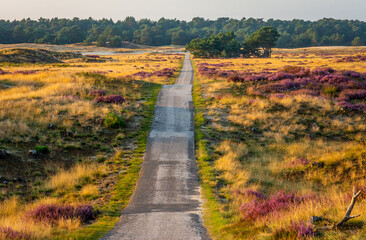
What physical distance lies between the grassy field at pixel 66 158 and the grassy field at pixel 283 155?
3666 mm

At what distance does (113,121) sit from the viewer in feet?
64.0

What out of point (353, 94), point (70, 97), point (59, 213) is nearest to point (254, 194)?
point (59, 213)

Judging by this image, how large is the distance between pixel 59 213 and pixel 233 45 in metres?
105

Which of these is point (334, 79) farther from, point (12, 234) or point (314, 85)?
point (12, 234)

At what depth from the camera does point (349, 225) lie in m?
6.02

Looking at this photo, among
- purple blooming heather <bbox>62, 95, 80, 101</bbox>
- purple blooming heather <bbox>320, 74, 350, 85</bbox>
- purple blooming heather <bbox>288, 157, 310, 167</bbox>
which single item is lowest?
purple blooming heather <bbox>288, 157, 310, 167</bbox>

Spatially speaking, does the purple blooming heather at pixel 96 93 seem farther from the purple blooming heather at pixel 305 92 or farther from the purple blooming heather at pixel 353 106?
the purple blooming heather at pixel 353 106

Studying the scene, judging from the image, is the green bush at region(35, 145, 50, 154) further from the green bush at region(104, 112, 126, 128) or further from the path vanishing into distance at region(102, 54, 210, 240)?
the green bush at region(104, 112, 126, 128)

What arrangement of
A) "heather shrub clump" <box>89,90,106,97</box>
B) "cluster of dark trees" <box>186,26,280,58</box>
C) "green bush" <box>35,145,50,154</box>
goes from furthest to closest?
"cluster of dark trees" <box>186,26,280,58</box>
"heather shrub clump" <box>89,90,106,97</box>
"green bush" <box>35,145,50,154</box>

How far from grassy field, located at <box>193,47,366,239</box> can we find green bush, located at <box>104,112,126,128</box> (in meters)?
5.41

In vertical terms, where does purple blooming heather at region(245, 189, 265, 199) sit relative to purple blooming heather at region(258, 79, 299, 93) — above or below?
below

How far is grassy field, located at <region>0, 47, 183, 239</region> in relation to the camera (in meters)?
8.08

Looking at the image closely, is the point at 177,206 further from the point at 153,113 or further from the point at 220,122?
the point at 153,113

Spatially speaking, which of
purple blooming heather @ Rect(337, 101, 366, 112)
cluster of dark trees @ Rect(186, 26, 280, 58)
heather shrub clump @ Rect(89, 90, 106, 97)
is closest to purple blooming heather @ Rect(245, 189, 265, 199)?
purple blooming heather @ Rect(337, 101, 366, 112)
